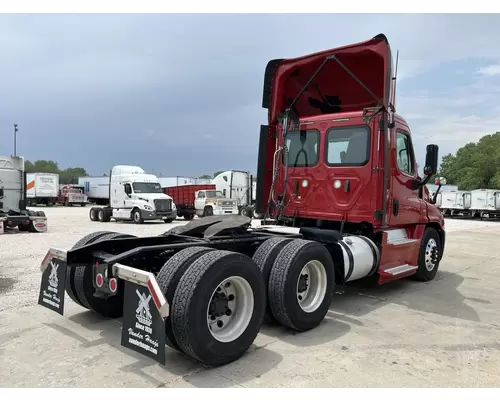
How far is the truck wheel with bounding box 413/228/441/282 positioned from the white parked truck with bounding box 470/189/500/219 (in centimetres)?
2948

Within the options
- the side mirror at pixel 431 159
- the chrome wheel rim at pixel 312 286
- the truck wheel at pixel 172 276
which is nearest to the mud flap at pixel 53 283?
the truck wheel at pixel 172 276

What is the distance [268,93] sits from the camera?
280 inches

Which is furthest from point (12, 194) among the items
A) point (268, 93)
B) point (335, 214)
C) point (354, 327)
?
point (354, 327)

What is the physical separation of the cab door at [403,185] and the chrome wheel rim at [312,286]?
1.94 meters

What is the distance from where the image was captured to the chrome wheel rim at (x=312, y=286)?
187 inches

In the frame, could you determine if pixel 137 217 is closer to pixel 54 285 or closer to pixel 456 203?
pixel 54 285

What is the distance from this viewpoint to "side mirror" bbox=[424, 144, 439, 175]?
6586 mm

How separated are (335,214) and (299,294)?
2035 millimetres

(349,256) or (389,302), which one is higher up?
(349,256)

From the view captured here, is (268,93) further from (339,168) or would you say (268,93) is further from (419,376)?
(419,376)

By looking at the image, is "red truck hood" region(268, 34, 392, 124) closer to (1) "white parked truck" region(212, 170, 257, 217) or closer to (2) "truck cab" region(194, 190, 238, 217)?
(2) "truck cab" region(194, 190, 238, 217)

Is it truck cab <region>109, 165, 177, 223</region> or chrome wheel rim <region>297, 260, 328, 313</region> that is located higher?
truck cab <region>109, 165, 177, 223</region>

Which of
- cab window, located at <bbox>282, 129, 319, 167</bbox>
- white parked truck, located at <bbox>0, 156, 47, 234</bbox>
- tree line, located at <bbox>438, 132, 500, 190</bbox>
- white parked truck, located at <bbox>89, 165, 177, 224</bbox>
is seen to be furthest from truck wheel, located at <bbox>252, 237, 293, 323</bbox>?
tree line, located at <bbox>438, 132, 500, 190</bbox>

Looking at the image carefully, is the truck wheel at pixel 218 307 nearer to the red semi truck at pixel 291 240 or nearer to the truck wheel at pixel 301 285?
the red semi truck at pixel 291 240
